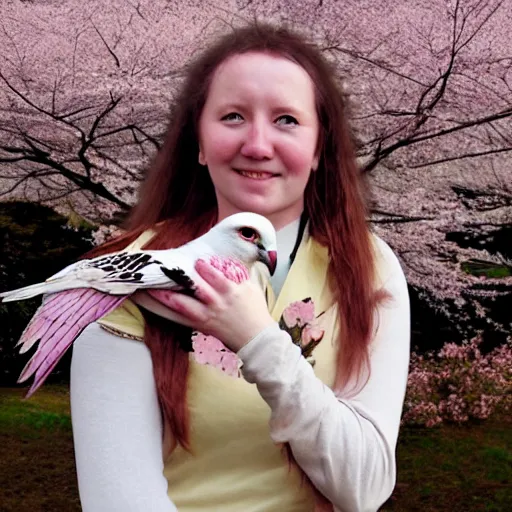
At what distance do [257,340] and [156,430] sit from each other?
229 millimetres

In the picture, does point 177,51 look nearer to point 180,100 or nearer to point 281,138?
point 180,100

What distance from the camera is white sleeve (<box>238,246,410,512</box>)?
3.13 feet

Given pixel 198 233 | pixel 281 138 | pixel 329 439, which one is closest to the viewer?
pixel 329 439

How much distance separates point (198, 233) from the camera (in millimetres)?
1241

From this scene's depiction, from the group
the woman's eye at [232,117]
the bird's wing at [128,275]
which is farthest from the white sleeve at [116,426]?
the woman's eye at [232,117]

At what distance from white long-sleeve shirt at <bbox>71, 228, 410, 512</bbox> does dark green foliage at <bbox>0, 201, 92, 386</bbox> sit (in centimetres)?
199

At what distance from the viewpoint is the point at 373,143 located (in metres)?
3.04

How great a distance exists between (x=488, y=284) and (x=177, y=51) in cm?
152

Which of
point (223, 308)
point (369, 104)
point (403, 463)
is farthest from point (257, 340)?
point (369, 104)

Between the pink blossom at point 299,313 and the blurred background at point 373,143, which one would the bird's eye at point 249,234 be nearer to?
the pink blossom at point 299,313

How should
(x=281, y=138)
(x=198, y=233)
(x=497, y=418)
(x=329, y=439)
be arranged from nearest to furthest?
(x=329, y=439) < (x=281, y=138) < (x=198, y=233) < (x=497, y=418)

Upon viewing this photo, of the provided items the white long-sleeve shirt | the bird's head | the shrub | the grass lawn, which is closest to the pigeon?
the bird's head

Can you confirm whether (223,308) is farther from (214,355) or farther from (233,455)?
(233,455)

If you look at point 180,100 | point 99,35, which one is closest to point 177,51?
point 99,35
